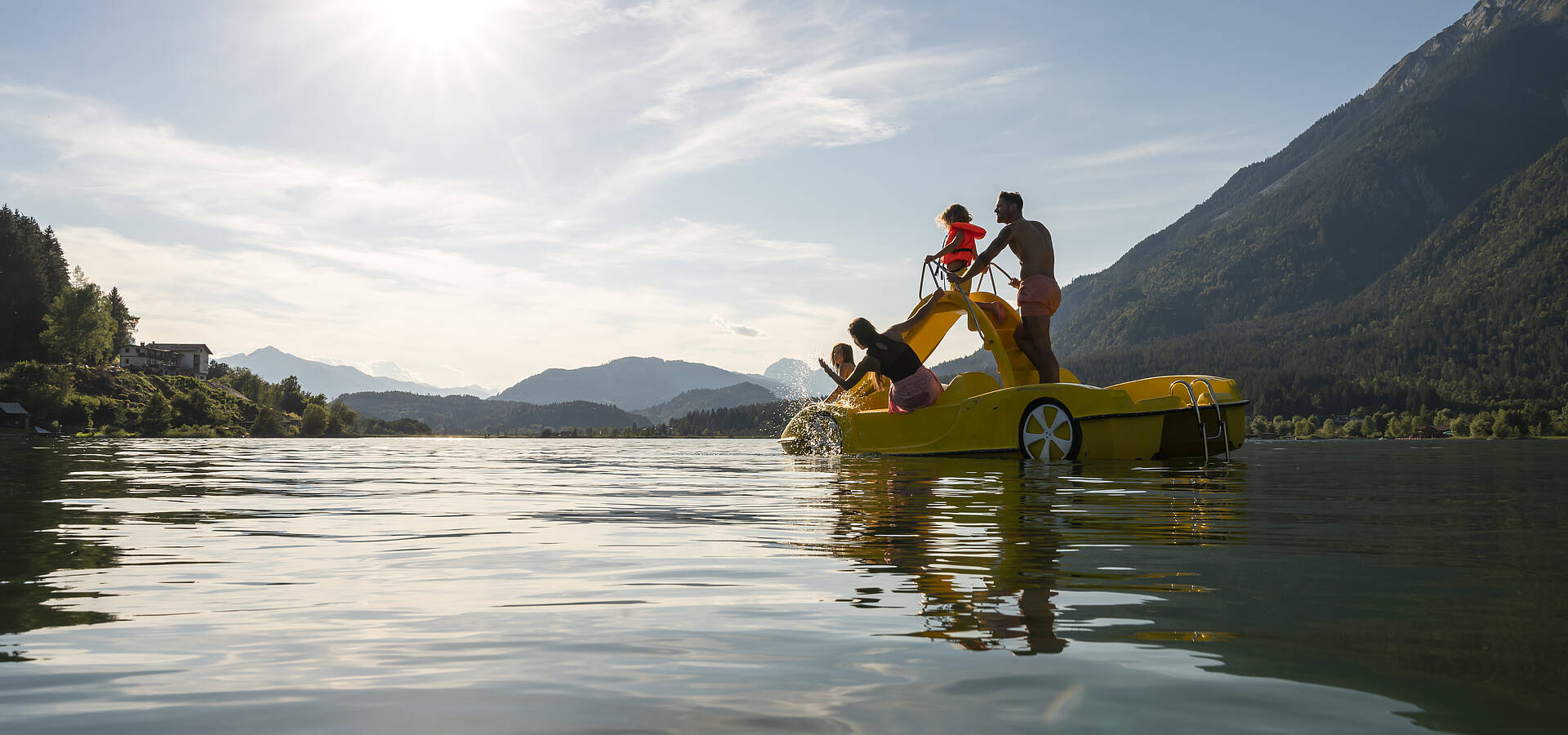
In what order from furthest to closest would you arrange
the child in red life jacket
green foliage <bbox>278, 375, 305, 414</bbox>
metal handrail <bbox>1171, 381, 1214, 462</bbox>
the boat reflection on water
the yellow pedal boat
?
green foliage <bbox>278, 375, 305, 414</bbox> → the child in red life jacket → metal handrail <bbox>1171, 381, 1214, 462</bbox> → the yellow pedal boat → the boat reflection on water

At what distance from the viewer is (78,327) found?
3755 inches

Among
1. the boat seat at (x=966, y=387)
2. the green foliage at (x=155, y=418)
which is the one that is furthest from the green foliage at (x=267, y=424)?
the boat seat at (x=966, y=387)

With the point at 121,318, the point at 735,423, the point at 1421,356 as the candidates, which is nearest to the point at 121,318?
the point at 121,318

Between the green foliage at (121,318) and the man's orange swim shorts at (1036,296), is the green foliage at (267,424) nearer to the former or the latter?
the green foliage at (121,318)

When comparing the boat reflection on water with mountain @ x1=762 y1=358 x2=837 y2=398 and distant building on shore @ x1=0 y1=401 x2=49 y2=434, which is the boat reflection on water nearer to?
mountain @ x1=762 y1=358 x2=837 y2=398

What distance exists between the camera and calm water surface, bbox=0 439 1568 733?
1975mm

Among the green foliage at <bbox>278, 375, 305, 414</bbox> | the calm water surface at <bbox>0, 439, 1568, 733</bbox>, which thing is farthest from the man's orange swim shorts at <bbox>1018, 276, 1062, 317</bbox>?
the green foliage at <bbox>278, 375, 305, 414</bbox>

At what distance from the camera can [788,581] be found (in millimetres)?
3750

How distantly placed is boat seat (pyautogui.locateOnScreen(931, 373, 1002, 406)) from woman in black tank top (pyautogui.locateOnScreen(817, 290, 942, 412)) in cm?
24

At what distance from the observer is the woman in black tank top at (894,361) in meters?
13.7

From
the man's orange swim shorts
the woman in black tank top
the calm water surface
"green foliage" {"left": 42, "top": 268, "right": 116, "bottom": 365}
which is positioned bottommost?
the calm water surface

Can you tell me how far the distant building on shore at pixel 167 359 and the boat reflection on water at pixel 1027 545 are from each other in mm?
136219

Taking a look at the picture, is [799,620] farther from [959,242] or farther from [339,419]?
[339,419]

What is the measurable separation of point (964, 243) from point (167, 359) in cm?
14529
